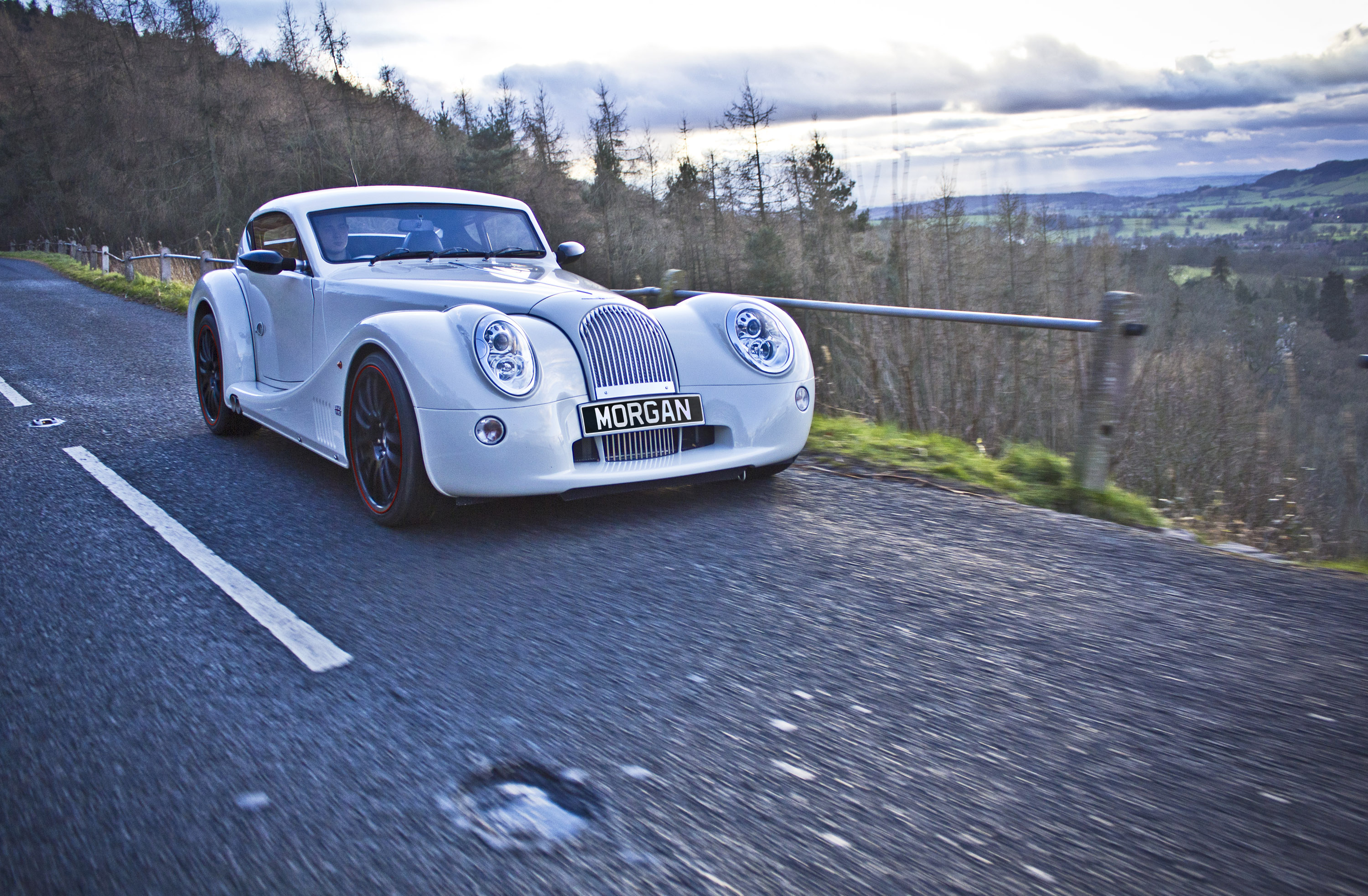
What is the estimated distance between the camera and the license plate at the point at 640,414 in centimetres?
398

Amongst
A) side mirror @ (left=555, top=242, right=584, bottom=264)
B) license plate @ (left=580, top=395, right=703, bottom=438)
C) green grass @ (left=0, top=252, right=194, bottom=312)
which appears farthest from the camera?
green grass @ (left=0, top=252, right=194, bottom=312)

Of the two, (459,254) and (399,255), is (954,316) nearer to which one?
(459,254)

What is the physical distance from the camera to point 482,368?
3.81m

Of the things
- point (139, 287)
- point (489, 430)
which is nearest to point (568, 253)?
point (489, 430)

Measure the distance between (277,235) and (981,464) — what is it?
446cm

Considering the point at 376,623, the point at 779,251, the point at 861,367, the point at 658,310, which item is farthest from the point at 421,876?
the point at 779,251

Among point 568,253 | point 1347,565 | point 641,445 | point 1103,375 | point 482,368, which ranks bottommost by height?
point 1347,565

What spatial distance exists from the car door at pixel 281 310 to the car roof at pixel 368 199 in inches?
3.8

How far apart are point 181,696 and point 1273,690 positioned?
9.76ft

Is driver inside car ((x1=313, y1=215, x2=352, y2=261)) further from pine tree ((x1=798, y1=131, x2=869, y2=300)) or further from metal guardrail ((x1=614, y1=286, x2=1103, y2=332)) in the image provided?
pine tree ((x1=798, y1=131, x2=869, y2=300))

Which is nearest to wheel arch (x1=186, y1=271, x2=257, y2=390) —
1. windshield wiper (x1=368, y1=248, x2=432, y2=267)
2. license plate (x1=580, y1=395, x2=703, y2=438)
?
windshield wiper (x1=368, y1=248, x2=432, y2=267)

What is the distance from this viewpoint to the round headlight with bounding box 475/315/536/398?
382 cm

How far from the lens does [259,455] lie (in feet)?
18.6

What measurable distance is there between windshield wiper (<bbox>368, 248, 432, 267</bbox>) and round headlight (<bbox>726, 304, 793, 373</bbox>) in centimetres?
192
